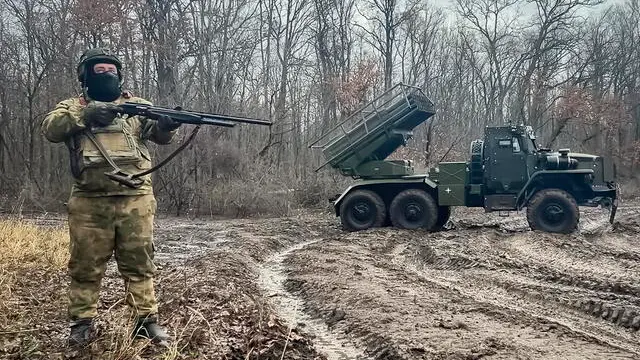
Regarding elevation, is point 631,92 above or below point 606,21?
below

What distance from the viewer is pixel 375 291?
20.7 ft

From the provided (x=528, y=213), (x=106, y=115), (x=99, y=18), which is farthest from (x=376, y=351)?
(x=99, y=18)

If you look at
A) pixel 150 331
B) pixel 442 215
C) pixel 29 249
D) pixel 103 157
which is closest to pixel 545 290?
pixel 150 331

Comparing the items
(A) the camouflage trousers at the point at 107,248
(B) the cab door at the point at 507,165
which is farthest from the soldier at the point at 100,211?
(B) the cab door at the point at 507,165

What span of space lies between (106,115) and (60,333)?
5.38 ft

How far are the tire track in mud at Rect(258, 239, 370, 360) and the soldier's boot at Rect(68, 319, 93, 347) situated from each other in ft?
5.77

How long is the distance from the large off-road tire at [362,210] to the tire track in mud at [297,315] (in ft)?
14.6

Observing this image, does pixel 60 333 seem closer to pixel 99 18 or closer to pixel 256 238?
pixel 256 238

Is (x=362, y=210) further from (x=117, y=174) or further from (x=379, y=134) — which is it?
(x=117, y=174)

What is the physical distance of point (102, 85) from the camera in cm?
394

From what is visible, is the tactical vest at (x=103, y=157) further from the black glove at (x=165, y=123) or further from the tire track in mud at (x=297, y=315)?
the tire track in mud at (x=297, y=315)

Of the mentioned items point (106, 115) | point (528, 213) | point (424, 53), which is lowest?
point (528, 213)

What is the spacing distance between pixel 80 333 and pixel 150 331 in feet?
1.36

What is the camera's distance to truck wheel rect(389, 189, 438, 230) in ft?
42.7
